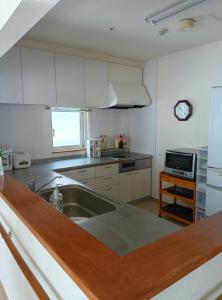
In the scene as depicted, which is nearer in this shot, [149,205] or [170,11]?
[170,11]

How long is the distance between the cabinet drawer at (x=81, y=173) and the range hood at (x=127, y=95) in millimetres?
1138

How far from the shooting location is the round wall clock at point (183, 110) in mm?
3312

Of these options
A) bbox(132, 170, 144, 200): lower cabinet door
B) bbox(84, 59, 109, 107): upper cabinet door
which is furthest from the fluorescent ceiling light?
bbox(132, 170, 144, 200): lower cabinet door

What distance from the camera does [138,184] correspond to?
12.6ft

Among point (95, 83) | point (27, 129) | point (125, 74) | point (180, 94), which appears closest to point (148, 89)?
point (125, 74)

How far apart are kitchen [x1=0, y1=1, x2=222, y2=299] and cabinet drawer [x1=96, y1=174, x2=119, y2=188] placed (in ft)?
2.57

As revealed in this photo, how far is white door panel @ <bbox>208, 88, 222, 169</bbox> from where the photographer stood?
2556mm

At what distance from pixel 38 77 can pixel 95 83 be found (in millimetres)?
891

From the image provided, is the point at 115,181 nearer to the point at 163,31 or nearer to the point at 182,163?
the point at 182,163

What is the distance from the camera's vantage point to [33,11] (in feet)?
3.36

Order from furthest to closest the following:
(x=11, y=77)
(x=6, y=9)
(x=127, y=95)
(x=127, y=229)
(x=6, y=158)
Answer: (x=127, y=95) → (x=6, y=158) → (x=11, y=77) → (x=127, y=229) → (x=6, y=9)

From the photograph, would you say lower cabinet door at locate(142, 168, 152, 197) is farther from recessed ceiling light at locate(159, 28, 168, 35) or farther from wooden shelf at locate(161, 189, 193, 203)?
recessed ceiling light at locate(159, 28, 168, 35)

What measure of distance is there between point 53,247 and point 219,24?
268 cm

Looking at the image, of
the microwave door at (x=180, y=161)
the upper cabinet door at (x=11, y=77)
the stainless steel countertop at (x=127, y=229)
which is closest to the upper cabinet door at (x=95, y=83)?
the upper cabinet door at (x=11, y=77)
